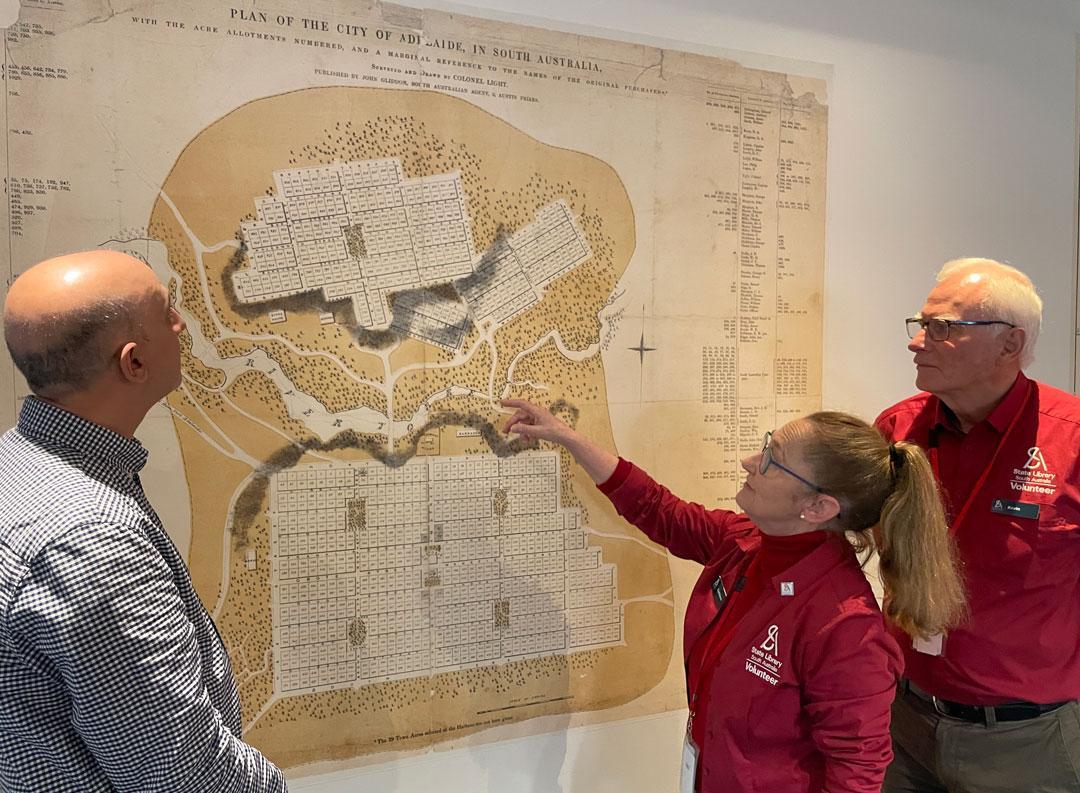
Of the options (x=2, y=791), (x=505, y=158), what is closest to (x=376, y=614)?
(x=2, y=791)

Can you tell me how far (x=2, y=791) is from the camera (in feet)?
3.46

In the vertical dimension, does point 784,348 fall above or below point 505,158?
below

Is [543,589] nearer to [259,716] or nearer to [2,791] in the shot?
[259,716]

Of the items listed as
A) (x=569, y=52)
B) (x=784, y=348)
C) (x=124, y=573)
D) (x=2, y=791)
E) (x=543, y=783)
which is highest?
(x=569, y=52)

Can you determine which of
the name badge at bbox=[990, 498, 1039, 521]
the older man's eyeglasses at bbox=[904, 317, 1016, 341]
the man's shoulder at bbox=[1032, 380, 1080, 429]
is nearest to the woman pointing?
the name badge at bbox=[990, 498, 1039, 521]

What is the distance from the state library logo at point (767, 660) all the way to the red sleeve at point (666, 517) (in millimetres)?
356

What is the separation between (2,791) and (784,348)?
1.85 metres

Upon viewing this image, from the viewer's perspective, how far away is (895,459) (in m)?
1.52

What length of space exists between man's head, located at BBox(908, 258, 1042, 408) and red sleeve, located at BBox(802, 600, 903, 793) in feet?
2.13

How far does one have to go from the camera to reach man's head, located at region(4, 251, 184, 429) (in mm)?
993

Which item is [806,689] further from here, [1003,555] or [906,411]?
[906,411]

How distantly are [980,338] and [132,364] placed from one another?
5.41 ft

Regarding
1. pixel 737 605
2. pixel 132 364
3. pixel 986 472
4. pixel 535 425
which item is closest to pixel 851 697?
pixel 737 605

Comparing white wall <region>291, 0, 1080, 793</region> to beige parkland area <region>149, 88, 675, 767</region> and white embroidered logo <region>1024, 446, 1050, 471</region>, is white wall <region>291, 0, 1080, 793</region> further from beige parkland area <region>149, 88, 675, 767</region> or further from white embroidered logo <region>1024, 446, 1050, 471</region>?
white embroidered logo <region>1024, 446, 1050, 471</region>
